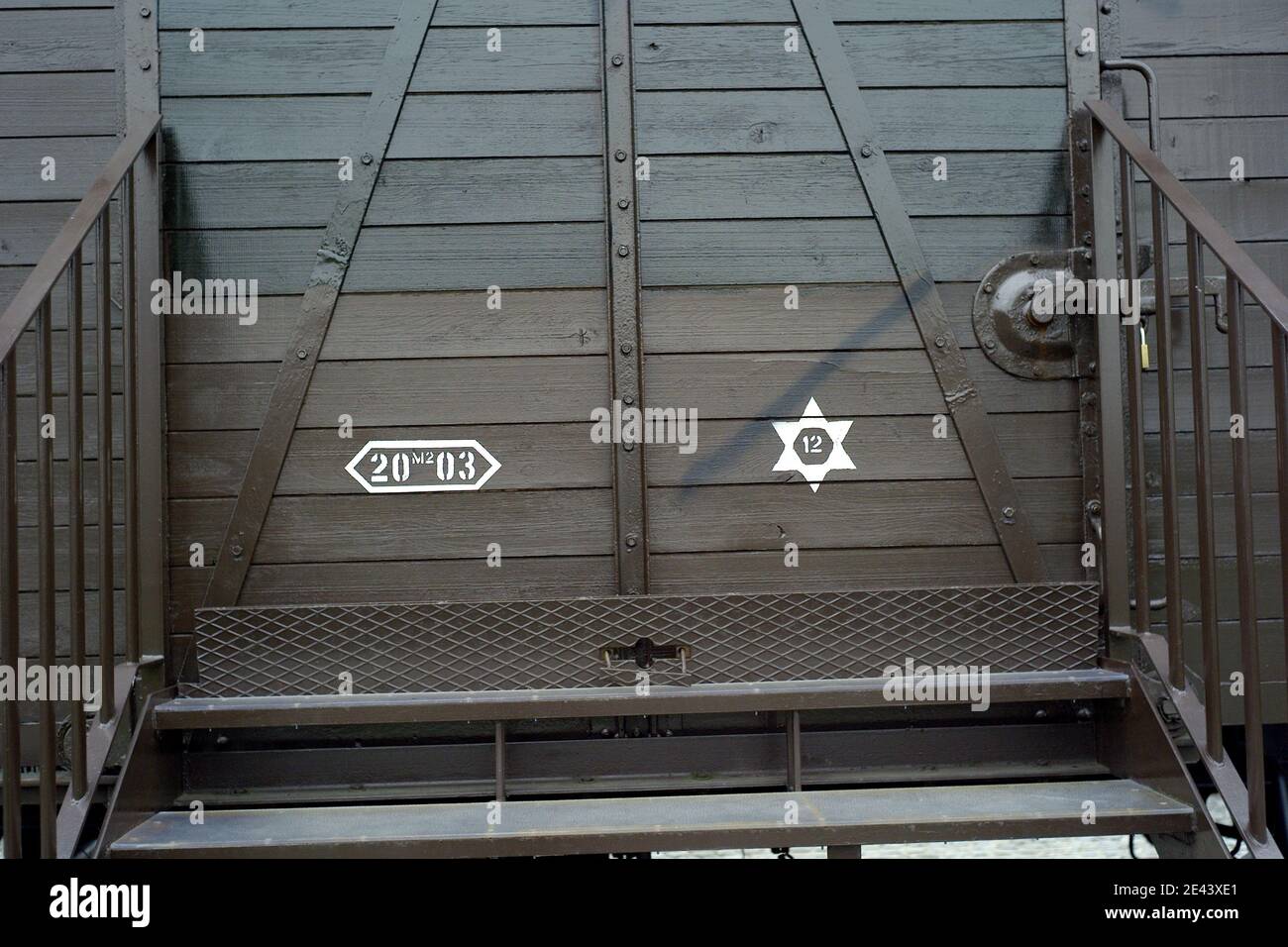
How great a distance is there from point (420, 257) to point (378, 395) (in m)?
0.42

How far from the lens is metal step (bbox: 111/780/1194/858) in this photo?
252 centimetres

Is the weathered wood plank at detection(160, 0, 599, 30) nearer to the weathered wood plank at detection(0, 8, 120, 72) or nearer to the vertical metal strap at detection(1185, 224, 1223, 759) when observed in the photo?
the weathered wood plank at detection(0, 8, 120, 72)

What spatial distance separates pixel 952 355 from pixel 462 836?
1896 millimetres

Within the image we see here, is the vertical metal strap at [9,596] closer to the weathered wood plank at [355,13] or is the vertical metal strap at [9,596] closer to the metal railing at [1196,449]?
the weathered wood plank at [355,13]

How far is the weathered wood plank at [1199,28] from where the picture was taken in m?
3.13

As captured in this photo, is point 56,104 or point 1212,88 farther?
point 1212,88

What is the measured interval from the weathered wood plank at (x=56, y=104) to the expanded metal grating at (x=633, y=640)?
145 centimetres

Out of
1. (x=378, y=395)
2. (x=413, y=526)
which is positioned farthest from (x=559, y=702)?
(x=378, y=395)

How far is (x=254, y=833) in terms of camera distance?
2.60 m

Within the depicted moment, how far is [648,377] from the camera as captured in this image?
9.97 ft

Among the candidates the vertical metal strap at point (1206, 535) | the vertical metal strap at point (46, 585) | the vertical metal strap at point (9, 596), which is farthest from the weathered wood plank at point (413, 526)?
the vertical metal strap at point (1206, 535)

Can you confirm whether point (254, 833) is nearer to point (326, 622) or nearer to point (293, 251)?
point (326, 622)

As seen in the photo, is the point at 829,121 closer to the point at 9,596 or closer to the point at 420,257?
the point at 420,257
